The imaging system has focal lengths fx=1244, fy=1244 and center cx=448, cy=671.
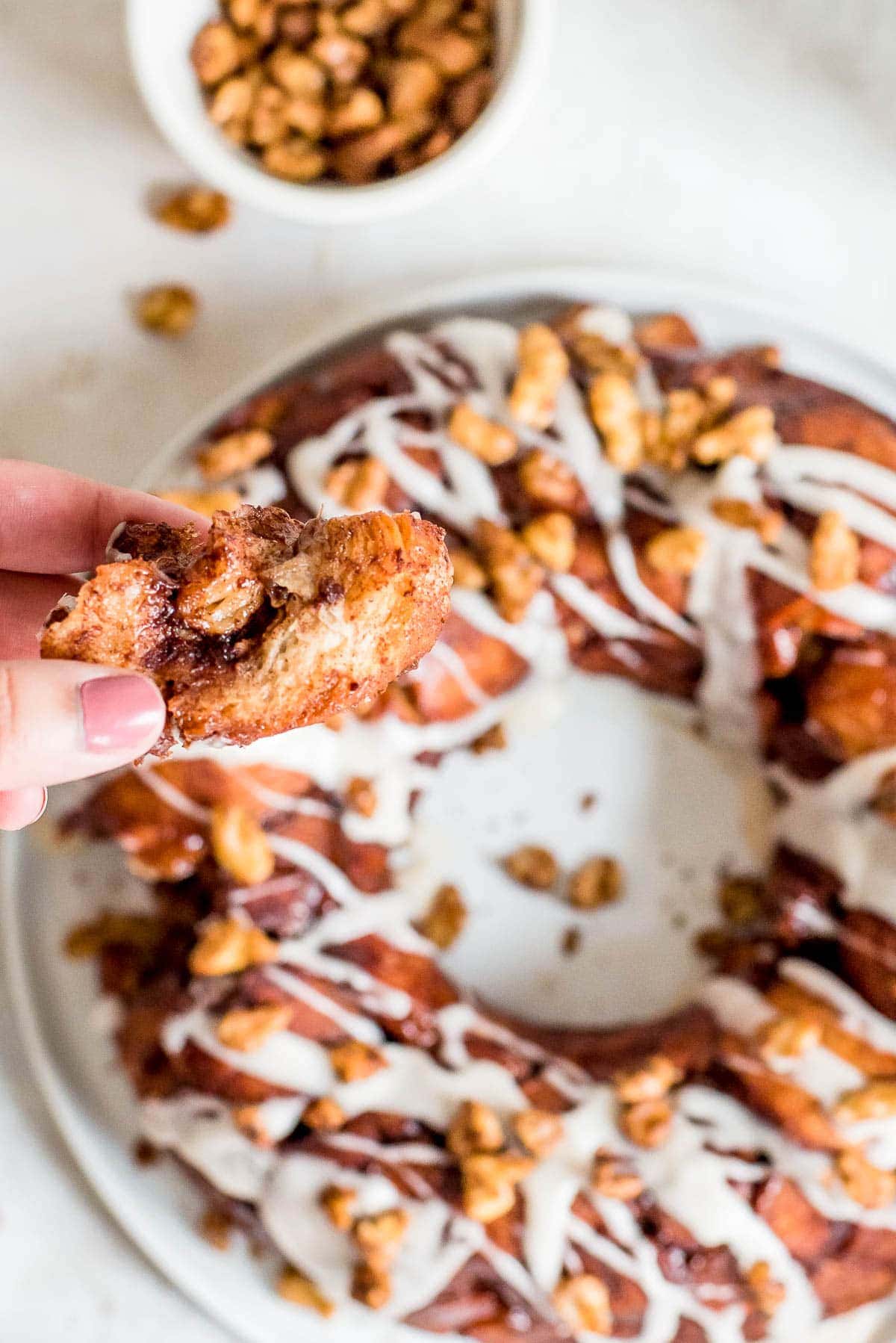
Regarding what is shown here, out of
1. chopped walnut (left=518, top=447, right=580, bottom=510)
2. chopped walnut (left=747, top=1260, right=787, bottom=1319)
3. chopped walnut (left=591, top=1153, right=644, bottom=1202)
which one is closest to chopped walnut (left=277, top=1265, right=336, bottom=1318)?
chopped walnut (left=591, top=1153, right=644, bottom=1202)

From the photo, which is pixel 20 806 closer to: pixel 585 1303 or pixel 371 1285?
pixel 371 1285

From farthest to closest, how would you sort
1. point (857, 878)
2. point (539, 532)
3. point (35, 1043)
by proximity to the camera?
point (35, 1043) → point (857, 878) → point (539, 532)

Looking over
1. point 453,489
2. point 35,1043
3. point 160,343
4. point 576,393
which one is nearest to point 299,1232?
point 35,1043

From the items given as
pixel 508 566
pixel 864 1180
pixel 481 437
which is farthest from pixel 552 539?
pixel 864 1180

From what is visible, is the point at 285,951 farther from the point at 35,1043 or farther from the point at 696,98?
the point at 696,98

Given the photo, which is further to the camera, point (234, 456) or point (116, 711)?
point (234, 456)

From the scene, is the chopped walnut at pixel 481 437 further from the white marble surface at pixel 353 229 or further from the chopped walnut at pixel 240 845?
the chopped walnut at pixel 240 845

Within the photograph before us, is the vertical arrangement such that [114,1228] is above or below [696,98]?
below
